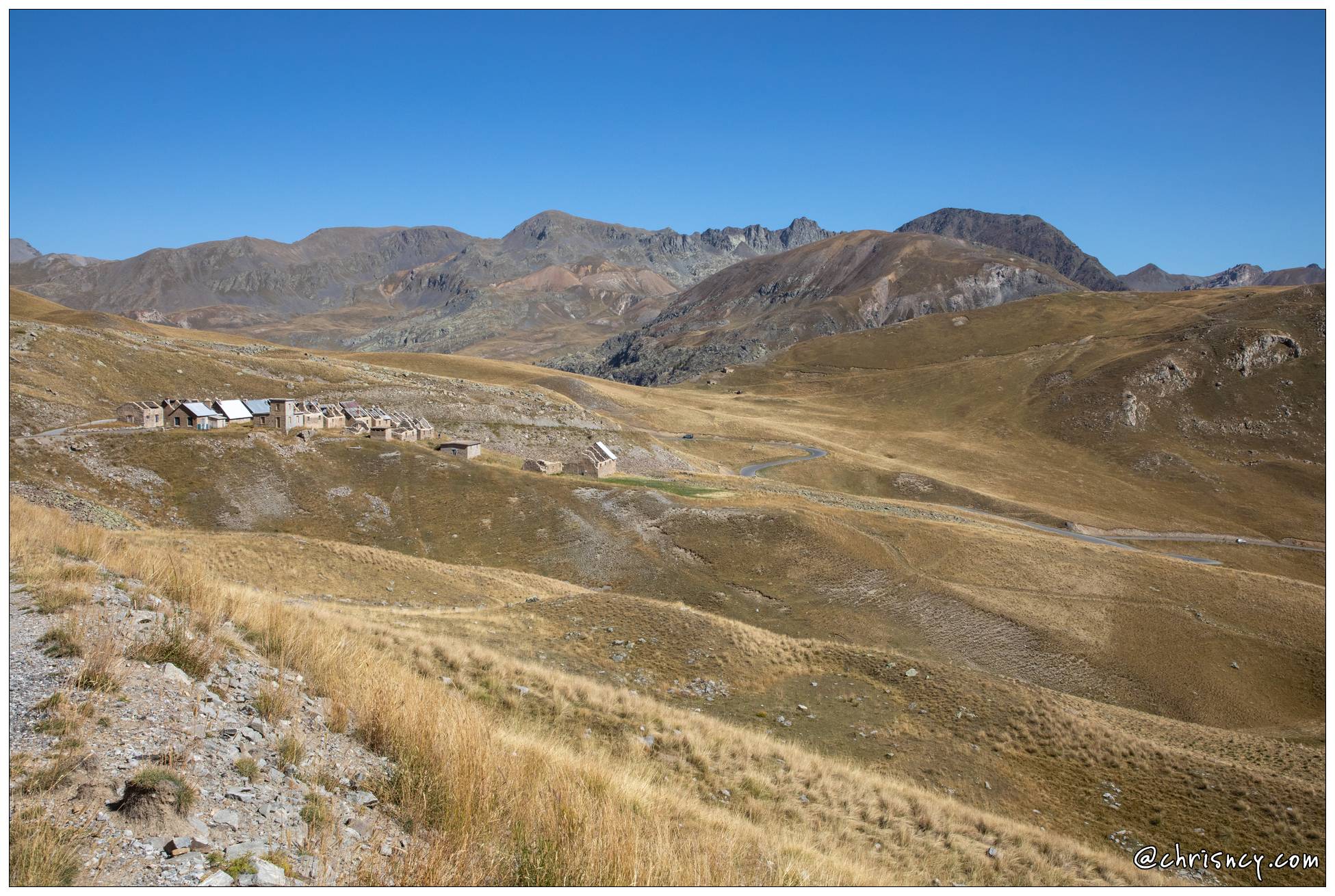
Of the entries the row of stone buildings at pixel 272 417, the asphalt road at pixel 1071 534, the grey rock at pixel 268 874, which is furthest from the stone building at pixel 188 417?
the asphalt road at pixel 1071 534

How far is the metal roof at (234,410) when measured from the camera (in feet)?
243

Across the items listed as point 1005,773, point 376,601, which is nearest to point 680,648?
point 1005,773

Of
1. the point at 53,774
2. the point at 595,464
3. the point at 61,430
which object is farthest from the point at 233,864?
the point at 595,464

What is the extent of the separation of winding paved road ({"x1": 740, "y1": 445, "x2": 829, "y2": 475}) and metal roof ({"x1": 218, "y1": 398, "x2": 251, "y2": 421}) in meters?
68.8

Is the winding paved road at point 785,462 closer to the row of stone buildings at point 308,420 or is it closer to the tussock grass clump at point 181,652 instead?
the row of stone buildings at point 308,420

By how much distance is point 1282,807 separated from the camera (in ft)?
68.4

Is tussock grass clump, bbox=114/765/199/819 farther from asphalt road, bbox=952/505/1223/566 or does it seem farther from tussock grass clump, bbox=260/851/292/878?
asphalt road, bbox=952/505/1223/566

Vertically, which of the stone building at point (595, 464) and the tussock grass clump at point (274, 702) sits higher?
the tussock grass clump at point (274, 702)

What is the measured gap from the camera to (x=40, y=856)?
6109 millimetres

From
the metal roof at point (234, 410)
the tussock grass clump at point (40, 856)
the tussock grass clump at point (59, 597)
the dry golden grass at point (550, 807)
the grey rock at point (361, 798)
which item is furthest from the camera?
the metal roof at point (234, 410)

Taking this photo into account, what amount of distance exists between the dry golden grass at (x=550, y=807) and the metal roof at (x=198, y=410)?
58194 millimetres

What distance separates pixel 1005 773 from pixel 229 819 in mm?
22600

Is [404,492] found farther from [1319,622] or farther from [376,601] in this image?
[1319,622]

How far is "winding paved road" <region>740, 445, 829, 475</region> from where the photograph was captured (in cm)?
11438
